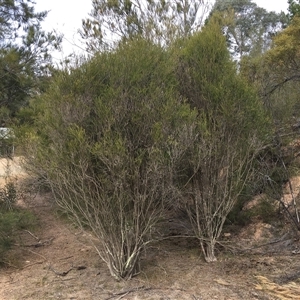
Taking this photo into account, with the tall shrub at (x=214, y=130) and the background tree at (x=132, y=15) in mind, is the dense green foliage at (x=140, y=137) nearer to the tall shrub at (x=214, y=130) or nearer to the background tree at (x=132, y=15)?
the tall shrub at (x=214, y=130)

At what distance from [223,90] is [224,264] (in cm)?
258

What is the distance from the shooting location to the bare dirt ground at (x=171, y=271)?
4.93 meters

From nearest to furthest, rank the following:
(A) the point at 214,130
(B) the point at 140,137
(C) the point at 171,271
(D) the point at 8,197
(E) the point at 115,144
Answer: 1. (E) the point at 115,144
2. (B) the point at 140,137
3. (A) the point at 214,130
4. (C) the point at 171,271
5. (D) the point at 8,197

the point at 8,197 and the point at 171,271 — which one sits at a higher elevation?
the point at 8,197

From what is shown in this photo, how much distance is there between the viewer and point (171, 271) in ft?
18.9

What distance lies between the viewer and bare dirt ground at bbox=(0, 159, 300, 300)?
→ 4.93 m

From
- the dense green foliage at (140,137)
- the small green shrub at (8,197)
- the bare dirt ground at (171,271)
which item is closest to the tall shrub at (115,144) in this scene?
the dense green foliage at (140,137)

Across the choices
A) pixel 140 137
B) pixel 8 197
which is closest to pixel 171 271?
pixel 140 137

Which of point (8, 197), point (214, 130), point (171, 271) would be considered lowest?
point (171, 271)

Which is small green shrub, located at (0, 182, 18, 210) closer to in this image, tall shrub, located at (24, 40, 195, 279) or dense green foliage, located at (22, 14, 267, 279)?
dense green foliage, located at (22, 14, 267, 279)

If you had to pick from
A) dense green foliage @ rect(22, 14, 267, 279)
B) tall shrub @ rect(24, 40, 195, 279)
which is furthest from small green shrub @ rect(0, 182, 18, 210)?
tall shrub @ rect(24, 40, 195, 279)

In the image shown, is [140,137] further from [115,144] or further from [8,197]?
[8,197]

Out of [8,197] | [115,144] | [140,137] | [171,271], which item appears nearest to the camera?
[115,144]

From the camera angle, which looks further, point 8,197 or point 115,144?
point 8,197
